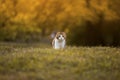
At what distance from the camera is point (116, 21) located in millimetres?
27188

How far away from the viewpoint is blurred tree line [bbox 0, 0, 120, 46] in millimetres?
26414

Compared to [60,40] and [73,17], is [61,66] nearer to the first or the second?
[60,40]

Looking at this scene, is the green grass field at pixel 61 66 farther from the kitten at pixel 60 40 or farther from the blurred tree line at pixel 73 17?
the blurred tree line at pixel 73 17

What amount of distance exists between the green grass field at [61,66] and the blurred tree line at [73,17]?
9.95 metres

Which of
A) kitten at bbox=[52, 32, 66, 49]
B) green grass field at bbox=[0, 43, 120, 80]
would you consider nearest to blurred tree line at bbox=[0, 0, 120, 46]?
kitten at bbox=[52, 32, 66, 49]

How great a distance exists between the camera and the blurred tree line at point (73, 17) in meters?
26.4

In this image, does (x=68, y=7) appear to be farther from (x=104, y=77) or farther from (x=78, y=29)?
(x=104, y=77)

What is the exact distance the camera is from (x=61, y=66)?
14055 mm

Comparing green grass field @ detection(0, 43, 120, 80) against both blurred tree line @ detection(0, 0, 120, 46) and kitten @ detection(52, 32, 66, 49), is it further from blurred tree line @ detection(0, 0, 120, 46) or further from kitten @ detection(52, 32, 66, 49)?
blurred tree line @ detection(0, 0, 120, 46)

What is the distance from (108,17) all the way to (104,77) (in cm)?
1386

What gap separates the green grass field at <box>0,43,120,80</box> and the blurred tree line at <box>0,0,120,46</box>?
995 centimetres

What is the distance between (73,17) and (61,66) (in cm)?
1308

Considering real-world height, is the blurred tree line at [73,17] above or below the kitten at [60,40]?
above

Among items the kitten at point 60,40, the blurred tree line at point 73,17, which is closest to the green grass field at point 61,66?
the kitten at point 60,40
